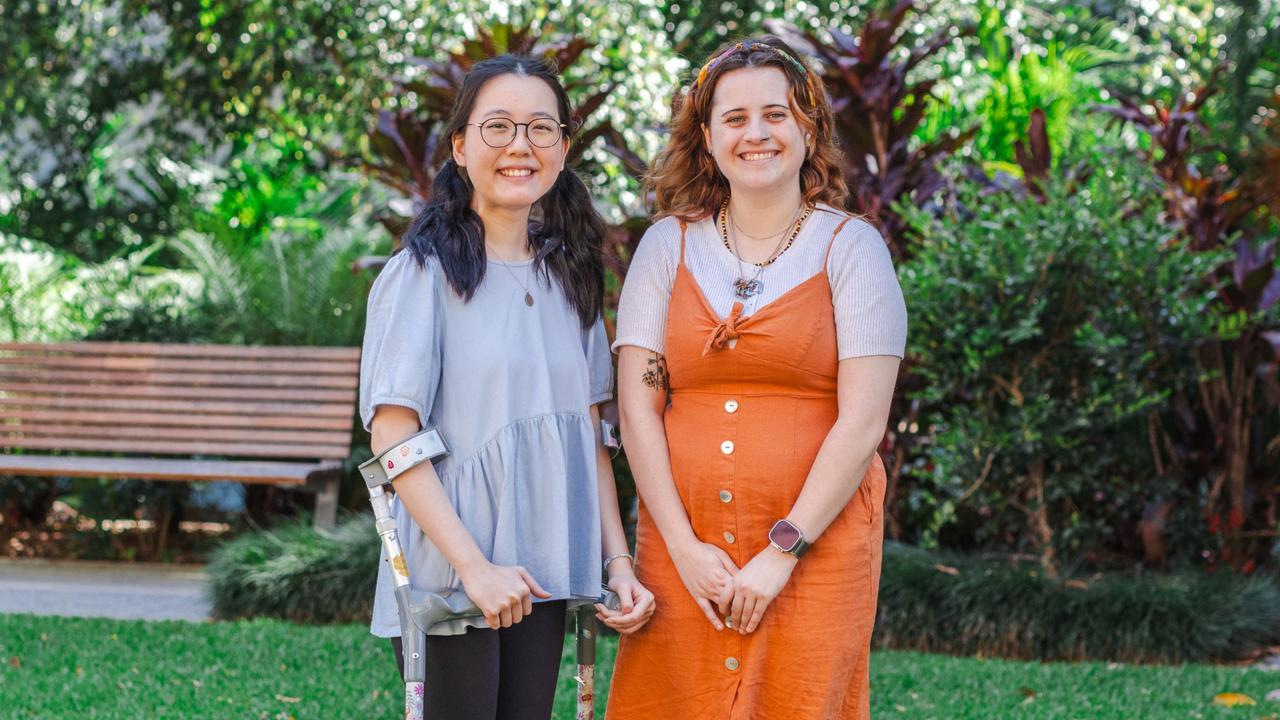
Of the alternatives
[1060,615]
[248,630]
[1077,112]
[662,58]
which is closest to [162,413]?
[248,630]

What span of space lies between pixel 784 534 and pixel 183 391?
5.16m

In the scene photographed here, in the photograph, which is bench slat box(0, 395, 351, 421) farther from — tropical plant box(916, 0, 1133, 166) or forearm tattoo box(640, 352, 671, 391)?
forearm tattoo box(640, 352, 671, 391)

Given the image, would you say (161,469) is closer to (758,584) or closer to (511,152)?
(511,152)

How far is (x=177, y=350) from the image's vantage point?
22.3ft

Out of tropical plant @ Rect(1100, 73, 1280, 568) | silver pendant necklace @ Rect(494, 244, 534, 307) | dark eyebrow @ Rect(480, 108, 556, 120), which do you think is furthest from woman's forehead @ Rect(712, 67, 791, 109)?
tropical plant @ Rect(1100, 73, 1280, 568)

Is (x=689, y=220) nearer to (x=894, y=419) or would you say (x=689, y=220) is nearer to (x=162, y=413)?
(x=894, y=419)

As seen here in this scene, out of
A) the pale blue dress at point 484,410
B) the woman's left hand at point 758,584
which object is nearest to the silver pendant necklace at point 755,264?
the pale blue dress at point 484,410

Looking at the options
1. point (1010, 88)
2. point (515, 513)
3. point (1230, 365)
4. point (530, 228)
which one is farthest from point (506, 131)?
point (1010, 88)

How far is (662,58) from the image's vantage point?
24.9 feet

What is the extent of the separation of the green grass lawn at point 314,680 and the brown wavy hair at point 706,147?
2155 millimetres

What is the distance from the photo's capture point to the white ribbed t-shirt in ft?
7.39

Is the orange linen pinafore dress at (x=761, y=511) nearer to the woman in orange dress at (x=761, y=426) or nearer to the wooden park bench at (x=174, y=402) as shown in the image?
the woman in orange dress at (x=761, y=426)

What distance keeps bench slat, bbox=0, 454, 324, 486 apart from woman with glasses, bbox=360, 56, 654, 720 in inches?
147

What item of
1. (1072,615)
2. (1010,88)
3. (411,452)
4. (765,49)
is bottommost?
(1072,615)
